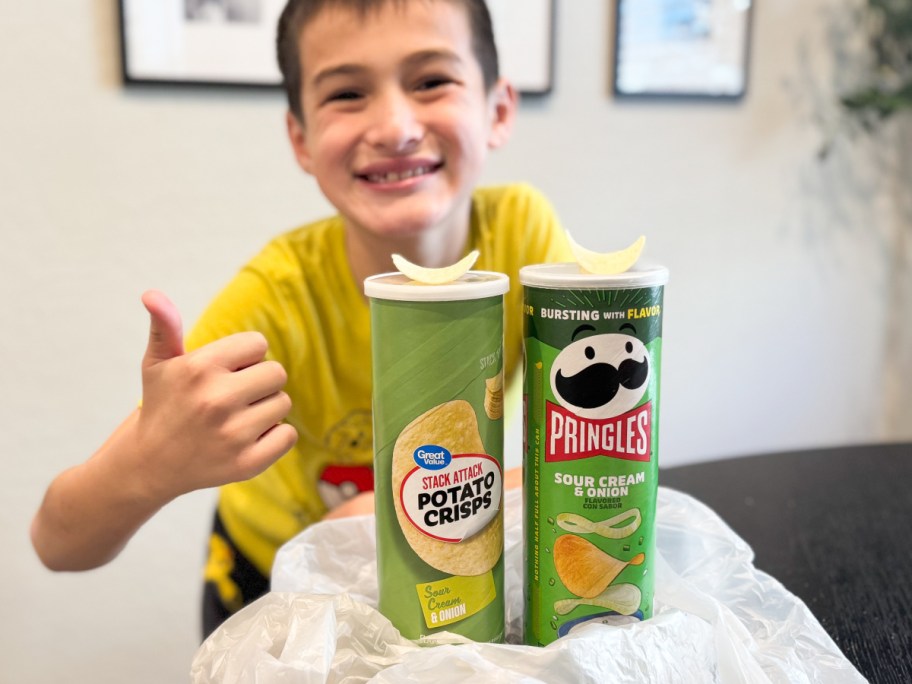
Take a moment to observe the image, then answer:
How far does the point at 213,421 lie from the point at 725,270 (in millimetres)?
1535

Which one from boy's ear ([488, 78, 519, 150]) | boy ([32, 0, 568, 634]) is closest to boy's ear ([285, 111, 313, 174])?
boy ([32, 0, 568, 634])

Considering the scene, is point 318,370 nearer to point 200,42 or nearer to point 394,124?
point 394,124

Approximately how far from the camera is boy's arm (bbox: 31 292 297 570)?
529mm

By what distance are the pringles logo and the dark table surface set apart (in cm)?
26

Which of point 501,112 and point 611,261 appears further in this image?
point 501,112

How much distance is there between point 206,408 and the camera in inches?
20.6

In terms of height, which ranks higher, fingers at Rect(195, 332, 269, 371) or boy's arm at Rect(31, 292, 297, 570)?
fingers at Rect(195, 332, 269, 371)

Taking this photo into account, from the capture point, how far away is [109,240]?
1284mm

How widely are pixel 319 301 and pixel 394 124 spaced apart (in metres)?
0.27

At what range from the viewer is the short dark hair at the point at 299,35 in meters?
0.83

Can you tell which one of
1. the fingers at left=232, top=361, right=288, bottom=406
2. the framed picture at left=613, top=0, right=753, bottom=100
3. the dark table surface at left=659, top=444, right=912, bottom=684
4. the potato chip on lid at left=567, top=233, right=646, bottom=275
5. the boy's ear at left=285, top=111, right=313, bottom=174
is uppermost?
the framed picture at left=613, top=0, right=753, bottom=100

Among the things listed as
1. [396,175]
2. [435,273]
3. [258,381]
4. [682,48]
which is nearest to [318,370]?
[396,175]

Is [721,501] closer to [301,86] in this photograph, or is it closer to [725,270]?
[301,86]

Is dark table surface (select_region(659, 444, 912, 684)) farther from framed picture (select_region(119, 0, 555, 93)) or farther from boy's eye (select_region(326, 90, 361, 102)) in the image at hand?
framed picture (select_region(119, 0, 555, 93))
